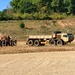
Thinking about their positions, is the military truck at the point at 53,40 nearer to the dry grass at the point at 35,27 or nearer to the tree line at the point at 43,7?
the dry grass at the point at 35,27

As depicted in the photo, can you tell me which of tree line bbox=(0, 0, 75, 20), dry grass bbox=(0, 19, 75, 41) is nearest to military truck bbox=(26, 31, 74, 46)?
dry grass bbox=(0, 19, 75, 41)

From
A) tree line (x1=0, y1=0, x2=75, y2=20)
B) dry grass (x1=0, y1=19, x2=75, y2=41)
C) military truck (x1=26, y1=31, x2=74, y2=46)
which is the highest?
tree line (x1=0, y1=0, x2=75, y2=20)

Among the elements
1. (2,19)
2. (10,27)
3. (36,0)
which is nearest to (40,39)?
(10,27)

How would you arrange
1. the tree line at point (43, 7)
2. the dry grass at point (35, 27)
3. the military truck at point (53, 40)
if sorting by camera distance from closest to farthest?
the military truck at point (53, 40)
the dry grass at point (35, 27)
the tree line at point (43, 7)

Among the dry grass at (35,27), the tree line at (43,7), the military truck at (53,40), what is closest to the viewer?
the military truck at (53,40)

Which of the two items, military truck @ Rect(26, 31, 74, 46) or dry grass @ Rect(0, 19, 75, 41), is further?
dry grass @ Rect(0, 19, 75, 41)

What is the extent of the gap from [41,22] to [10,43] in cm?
4042

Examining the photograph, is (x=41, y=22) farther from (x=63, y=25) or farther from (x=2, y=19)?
(x=2, y=19)

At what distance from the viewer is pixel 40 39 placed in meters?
46.3

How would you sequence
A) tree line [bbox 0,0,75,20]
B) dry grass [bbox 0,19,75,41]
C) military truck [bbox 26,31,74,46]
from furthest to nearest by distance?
A: tree line [bbox 0,0,75,20] → dry grass [bbox 0,19,75,41] → military truck [bbox 26,31,74,46]

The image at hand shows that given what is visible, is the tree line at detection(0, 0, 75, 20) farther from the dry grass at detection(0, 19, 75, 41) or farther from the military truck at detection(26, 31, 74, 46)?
the military truck at detection(26, 31, 74, 46)

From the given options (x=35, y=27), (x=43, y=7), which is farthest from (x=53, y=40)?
(x=43, y=7)

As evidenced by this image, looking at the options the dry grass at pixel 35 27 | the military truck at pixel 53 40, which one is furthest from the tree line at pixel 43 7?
the military truck at pixel 53 40

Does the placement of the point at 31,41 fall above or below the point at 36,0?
below
